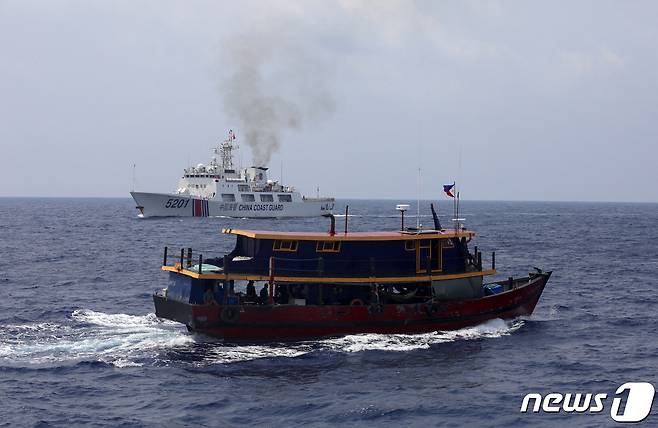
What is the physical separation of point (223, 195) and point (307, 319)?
83.4 m

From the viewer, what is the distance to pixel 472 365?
2423cm

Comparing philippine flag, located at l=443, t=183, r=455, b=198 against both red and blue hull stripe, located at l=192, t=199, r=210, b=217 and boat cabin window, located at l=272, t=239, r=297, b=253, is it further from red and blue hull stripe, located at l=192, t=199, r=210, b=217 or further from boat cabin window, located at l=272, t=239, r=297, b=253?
red and blue hull stripe, located at l=192, t=199, r=210, b=217

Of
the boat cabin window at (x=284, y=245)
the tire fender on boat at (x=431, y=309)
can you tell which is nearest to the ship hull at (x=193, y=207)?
the boat cabin window at (x=284, y=245)

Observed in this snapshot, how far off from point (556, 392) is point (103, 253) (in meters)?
45.3

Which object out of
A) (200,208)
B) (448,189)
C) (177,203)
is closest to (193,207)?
A: (200,208)

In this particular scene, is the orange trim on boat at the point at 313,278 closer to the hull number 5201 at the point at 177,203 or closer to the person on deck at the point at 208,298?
the person on deck at the point at 208,298

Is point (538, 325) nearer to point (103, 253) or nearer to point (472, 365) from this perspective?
point (472, 365)

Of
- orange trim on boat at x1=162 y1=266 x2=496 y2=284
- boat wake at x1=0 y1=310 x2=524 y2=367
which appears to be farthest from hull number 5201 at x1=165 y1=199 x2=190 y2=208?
orange trim on boat at x1=162 y1=266 x2=496 y2=284

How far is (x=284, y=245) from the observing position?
27172 millimetres

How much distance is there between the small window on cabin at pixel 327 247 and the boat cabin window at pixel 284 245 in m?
0.85

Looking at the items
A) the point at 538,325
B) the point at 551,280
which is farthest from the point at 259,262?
the point at 551,280

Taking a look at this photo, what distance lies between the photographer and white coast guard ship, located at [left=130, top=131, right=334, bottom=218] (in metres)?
107

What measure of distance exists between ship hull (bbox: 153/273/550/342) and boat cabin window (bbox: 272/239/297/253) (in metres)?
2.12

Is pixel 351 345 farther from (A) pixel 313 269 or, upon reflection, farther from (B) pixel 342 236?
(B) pixel 342 236
